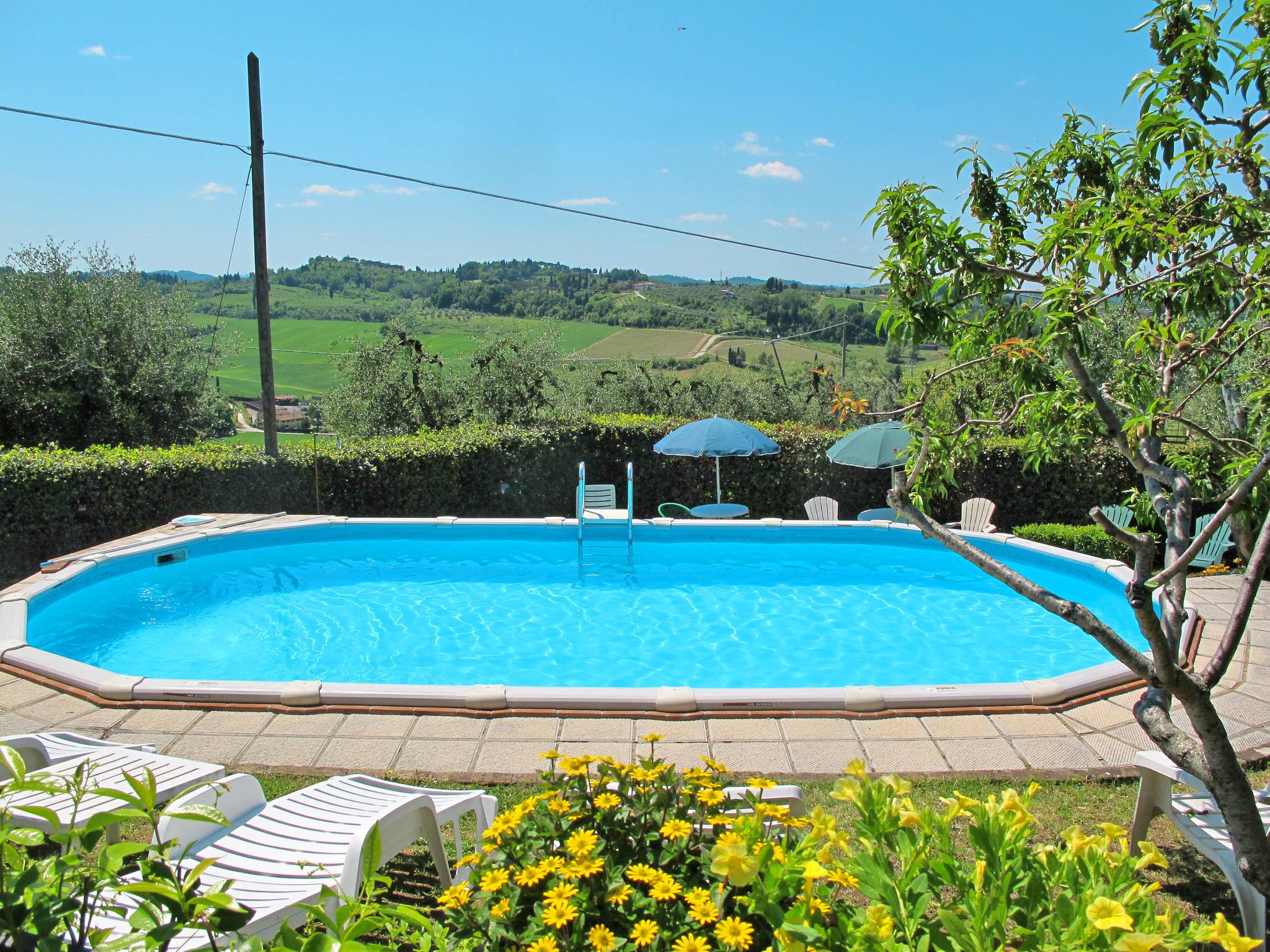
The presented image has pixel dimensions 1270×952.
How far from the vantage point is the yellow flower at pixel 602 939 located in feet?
5.86

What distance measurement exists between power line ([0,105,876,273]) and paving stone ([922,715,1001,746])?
296 inches

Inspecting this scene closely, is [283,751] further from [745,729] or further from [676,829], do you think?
[676,829]

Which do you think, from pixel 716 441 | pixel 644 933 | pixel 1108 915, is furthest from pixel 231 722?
pixel 716 441

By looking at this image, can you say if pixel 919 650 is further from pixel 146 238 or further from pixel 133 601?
pixel 146 238

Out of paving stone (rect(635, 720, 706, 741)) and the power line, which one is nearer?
paving stone (rect(635, 720, 706, 741))

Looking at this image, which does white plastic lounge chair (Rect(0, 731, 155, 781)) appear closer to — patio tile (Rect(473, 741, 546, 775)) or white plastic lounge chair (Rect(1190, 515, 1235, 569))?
patio tile (Rect(473, 741, 546, 775))

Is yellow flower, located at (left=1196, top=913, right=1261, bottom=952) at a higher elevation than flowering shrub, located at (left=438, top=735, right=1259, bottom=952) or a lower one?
higher

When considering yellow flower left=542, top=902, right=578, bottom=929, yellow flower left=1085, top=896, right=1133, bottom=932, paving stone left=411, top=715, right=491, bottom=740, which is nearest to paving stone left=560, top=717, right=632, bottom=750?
paving stone left=411, top=715, right=491, bottom=740

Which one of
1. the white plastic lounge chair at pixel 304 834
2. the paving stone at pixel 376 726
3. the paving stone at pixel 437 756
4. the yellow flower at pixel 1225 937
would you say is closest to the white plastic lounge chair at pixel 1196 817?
the yellow flower at pixel 1225 937

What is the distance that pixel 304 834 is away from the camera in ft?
11.8

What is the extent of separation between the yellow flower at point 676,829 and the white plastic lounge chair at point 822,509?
1079 cm

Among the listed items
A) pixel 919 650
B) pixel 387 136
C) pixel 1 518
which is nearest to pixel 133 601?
pixel 1 518

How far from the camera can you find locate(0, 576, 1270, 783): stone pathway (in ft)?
17.5

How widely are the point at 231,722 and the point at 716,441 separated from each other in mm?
8149
